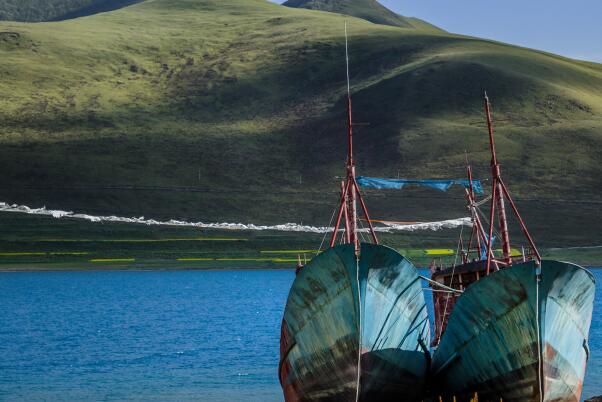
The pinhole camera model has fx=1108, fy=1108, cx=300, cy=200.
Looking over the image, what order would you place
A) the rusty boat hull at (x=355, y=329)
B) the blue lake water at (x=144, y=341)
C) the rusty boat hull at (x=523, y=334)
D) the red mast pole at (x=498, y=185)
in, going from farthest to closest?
the blue lake water at (x=144, y=341) → the red mast pole at (x=498, y=185) → the rusty boat hull at (x=355, y=329) → the rusty boat hull at (x=523, y=334)

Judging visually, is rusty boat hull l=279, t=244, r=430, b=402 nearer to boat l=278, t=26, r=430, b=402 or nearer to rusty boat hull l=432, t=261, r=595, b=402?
boat l=278, t=26, r=430, b=402

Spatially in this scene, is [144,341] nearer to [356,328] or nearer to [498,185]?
[498,185]

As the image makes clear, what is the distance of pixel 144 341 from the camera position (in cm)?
5938

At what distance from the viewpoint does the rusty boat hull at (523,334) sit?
31406mm

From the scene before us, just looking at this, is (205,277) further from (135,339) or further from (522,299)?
(522,299)

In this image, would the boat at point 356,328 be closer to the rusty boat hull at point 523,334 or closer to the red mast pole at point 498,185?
the rusty boat hull at point 523,334

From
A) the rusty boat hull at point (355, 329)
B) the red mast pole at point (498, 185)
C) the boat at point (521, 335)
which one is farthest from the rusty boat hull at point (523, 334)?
the red mast pole at point (498, 185)

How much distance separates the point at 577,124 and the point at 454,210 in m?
51.5

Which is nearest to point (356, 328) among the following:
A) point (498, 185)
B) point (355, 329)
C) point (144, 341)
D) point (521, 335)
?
point (355, 329)

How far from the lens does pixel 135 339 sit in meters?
60.4

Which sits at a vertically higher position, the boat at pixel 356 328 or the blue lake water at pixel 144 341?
the boat at pixel 356 328

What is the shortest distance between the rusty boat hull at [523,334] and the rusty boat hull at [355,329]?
1436 mm

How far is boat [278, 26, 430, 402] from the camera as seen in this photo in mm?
32406

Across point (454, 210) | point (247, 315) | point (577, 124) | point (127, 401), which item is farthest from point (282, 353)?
point (577, 124)
